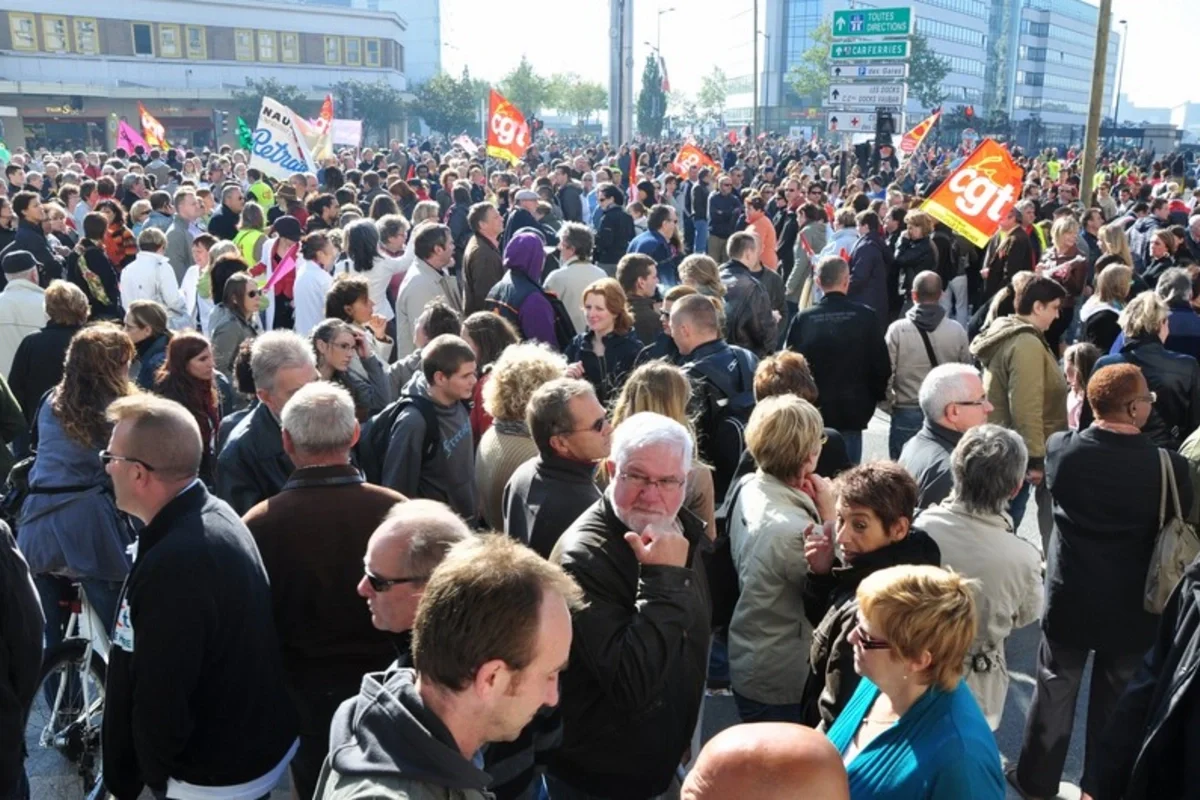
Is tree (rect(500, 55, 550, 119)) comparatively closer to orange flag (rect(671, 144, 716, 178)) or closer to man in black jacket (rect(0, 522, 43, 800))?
orange flag (rect(671, 144, 716, 178))

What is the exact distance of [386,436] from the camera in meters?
4.80

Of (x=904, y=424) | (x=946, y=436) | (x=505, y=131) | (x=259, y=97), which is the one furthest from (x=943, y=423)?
(x=259, y=97)

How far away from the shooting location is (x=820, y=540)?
360cm

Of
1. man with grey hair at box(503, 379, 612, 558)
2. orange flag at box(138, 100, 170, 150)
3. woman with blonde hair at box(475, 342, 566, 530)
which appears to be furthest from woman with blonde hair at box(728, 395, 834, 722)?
orange flag at box(138, 100, 170, 150)

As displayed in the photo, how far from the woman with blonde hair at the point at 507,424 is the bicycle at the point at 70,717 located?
186 cm

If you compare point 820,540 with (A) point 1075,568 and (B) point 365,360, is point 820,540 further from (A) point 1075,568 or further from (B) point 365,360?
(B) point 365,360

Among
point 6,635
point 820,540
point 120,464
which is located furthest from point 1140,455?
point 6,635

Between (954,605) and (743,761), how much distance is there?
39.6 inches

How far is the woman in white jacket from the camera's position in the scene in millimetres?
8508

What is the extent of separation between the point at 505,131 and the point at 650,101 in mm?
75817

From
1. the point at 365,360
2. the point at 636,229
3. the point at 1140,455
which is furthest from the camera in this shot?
the point at 636,229

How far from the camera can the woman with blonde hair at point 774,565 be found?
12.3 feet

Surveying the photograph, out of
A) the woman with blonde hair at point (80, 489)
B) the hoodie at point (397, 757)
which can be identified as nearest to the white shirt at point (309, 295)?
the woman with blonde hair at point (80, 489)

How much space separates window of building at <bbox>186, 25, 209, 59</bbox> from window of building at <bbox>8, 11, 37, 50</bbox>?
8.82 m
